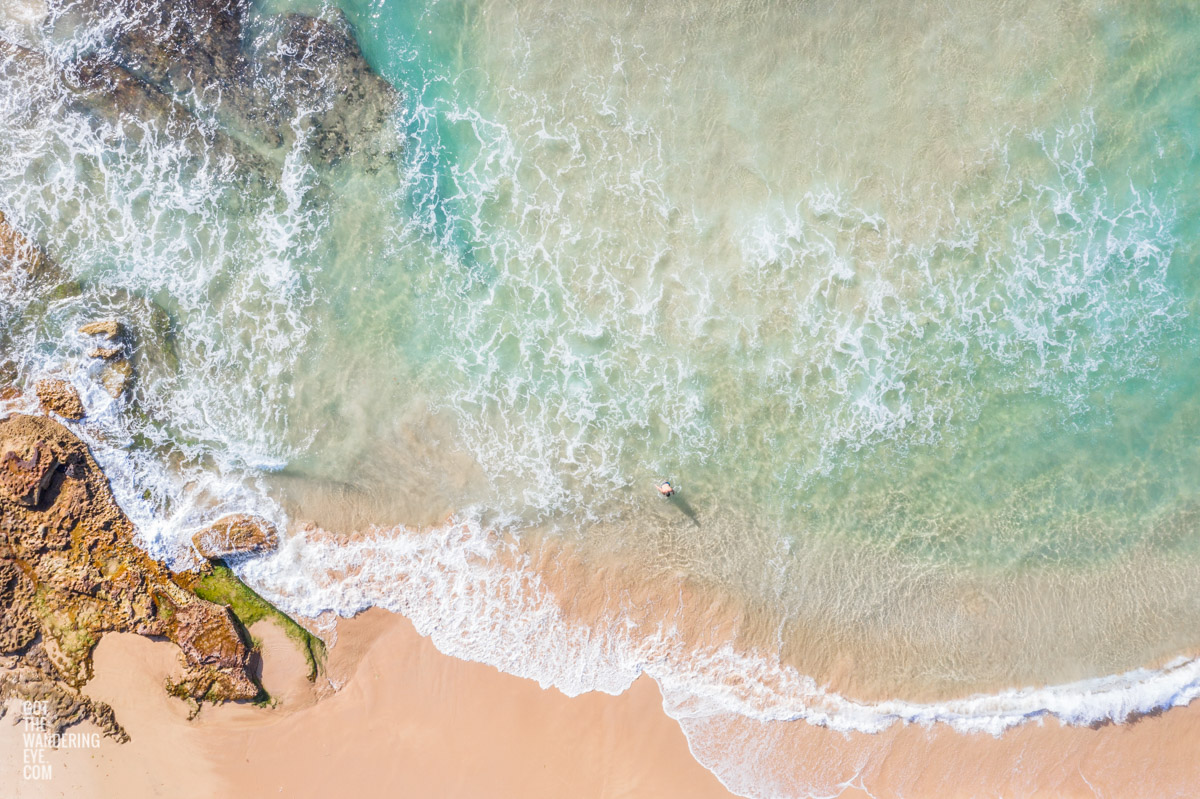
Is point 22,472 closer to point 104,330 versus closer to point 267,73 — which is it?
point 104,330

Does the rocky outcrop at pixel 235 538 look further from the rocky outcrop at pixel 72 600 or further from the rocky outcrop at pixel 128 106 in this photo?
the rocky outcrop at pixel 128 106

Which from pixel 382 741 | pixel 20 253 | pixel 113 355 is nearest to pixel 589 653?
pixel 382 741

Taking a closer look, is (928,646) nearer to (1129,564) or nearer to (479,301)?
(1129,564)

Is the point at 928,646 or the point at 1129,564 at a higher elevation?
the point at 1129,564

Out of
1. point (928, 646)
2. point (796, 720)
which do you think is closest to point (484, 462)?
point (796, 720)

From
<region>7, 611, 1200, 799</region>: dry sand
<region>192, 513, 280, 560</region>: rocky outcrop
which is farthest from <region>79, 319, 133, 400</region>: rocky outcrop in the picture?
<region>7, 611, 1200, 799</region>: dry sand

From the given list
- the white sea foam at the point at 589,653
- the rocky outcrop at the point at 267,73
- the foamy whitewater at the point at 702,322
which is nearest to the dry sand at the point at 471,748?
the white sea foam at the point at 589,653
